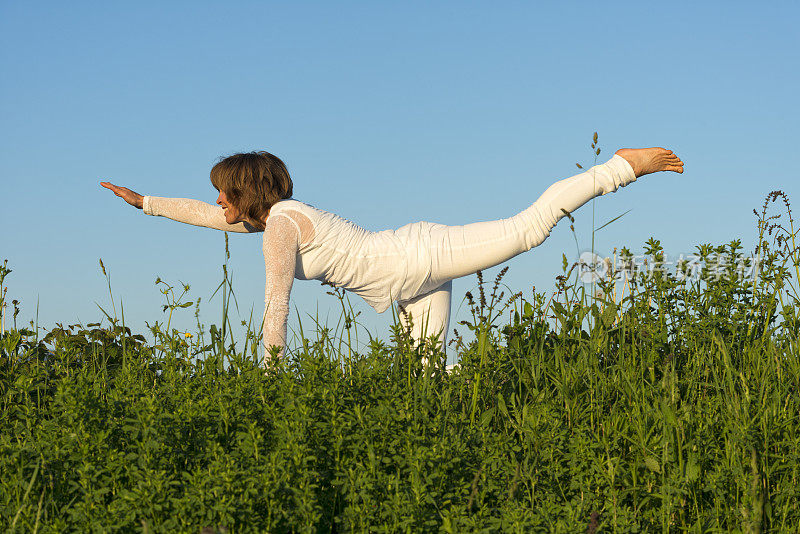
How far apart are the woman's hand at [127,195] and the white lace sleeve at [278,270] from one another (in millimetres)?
2139

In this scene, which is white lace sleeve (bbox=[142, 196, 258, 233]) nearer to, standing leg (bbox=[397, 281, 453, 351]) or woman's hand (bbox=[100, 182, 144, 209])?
woman's hand (bbox=[100, 182, 144, 209])

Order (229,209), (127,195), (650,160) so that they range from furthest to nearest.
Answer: (127,195) → (229,209) → (650,160)

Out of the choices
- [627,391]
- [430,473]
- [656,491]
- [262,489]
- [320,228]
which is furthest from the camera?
[320,228]

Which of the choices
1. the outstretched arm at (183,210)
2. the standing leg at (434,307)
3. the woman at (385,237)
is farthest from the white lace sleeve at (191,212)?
the standing leg at (434,307)

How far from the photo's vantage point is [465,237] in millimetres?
5441

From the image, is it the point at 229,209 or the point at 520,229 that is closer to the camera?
the point at 520,229

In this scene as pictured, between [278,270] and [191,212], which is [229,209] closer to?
[191,212]

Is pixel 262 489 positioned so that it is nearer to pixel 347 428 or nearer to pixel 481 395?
pixel 347 428

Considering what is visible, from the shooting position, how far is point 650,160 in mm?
5473

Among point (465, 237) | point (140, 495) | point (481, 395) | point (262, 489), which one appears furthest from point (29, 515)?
point (465, 237)

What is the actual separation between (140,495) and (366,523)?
0.88 metres

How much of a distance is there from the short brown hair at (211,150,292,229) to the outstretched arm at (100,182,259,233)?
2.11ft

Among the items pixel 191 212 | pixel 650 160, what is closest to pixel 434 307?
pixel 650 160

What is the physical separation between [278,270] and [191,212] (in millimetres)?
1938
